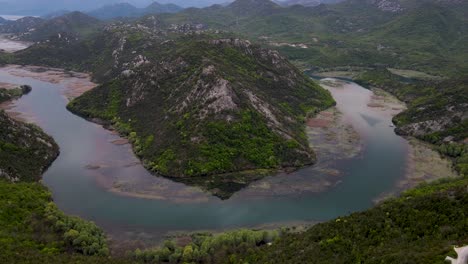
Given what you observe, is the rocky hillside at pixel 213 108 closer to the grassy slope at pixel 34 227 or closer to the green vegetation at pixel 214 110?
the green vegetation at pixel 214 110

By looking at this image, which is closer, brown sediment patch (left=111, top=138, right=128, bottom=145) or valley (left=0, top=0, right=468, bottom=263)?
valley (left=0, top=0, right=468, bottom=263)

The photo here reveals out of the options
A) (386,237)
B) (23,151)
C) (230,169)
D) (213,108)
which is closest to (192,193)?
(230,169)

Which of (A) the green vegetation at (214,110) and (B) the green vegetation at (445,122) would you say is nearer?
(A) the green vegetation at (214,110)

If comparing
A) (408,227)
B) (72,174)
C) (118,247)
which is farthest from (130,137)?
(408,227)

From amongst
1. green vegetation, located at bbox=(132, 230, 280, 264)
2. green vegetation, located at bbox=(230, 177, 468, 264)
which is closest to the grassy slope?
green vegetation, located at bbox=(132, 230, 280, 264)

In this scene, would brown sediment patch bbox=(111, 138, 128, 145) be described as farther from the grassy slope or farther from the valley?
the grassy slope

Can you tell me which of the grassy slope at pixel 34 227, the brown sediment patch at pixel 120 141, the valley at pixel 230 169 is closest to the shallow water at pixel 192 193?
the valley at pixel 230 169
